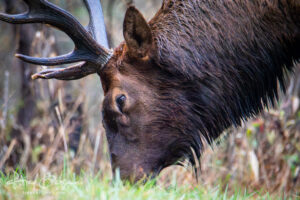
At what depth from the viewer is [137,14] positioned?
3.02m

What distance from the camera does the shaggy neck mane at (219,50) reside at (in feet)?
10.7

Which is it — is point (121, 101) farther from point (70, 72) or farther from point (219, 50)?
point (219, 50)

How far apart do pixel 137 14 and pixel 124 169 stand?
1.23 metres

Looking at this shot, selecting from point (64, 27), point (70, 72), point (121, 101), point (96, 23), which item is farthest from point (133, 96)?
point (96, 23)

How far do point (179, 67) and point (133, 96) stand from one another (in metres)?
0.45

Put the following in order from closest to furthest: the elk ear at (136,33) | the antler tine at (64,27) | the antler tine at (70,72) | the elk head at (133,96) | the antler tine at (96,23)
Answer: the elk ear at (136,33) < the elk head at (133,96) < the antler tine at (64,27) < the antler tine at (70,72) < the antler tine at (96,23)

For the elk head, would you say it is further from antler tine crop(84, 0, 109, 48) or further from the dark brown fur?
antler tine crop(84, 0, 109, 48)

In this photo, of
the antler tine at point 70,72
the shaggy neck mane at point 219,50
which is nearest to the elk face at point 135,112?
the shaggy neck mane at point 219,50

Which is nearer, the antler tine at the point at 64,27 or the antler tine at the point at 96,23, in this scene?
the antler tine at the point at 64,27

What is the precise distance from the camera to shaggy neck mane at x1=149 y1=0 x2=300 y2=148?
3262mm

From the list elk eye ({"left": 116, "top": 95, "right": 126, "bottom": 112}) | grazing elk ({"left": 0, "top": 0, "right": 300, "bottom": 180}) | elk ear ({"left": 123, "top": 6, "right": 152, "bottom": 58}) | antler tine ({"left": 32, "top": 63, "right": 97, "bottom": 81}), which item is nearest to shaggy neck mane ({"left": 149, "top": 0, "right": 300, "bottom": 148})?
grazing elk ({"left": 0, "top": 0, "right": 300, "bottom": 180})

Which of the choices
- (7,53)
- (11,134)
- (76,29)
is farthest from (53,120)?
(76,29)

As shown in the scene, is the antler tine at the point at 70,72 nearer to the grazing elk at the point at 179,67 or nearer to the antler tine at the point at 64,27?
the grazing elk at the point at 179,67

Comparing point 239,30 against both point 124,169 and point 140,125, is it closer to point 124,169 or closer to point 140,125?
point 140,125
